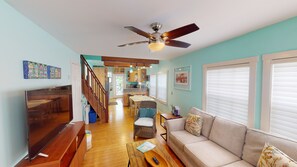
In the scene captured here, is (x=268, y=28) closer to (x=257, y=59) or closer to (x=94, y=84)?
(x=257, y=59)

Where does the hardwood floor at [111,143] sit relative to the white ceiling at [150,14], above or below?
below

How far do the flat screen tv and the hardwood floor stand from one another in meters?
1.04

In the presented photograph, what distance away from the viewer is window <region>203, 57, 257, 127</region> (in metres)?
2.06

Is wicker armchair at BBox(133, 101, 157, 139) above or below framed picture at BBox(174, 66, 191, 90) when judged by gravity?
below

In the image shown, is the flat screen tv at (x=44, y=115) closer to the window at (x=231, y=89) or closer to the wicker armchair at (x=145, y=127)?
the wicker armchair at (x=145, y=127)

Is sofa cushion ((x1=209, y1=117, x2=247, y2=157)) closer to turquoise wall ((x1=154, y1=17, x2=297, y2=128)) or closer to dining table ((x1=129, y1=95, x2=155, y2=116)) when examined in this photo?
turquoise wall ((x1=154, y1=17, x2=297, y2=128))

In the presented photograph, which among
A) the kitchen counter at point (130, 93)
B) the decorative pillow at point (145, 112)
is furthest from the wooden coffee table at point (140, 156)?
the kitchen counter at point (130, 93)

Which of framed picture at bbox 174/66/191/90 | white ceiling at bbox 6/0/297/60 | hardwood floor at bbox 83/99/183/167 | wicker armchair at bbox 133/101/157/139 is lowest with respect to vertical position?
hardwood floor at bbox 83/99/183/167

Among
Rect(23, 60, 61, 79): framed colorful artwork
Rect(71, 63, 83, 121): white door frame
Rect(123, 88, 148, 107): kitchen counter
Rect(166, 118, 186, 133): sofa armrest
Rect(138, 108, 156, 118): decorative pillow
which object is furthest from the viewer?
Rect(123, 88, 148, 107): kitchen counter

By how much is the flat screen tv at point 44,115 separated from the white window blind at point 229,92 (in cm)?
306

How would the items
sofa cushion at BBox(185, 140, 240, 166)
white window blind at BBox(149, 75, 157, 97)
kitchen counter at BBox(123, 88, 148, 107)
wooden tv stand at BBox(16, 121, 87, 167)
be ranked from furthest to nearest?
kitchen counter at BBox(123, 88, 148, 107) → white window blind at BBox(149, 75, 157, 97) → sofa cushion at BBox(185, 140, 240, 166) → wooden tv stand at BBox(16, 121, 87, 167)

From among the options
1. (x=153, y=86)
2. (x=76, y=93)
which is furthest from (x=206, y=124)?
(x=153, y=86)

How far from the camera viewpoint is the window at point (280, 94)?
1.60m

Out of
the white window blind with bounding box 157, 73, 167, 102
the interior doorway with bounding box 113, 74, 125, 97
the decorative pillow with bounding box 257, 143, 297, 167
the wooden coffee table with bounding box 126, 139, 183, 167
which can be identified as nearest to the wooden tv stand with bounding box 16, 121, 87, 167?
the wooden coffee table with bounding box 126, 139, 183, 167
